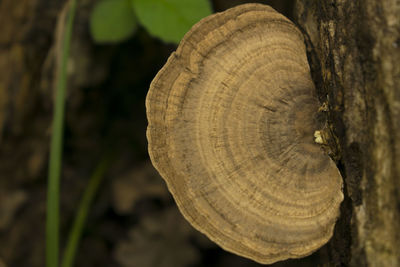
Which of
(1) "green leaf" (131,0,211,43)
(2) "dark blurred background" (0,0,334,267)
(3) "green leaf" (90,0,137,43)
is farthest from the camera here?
(2) "dark blurred background" (0,0,334,267)

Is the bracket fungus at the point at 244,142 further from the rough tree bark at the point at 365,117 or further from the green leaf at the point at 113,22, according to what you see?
the green leaf at the point at 113,22

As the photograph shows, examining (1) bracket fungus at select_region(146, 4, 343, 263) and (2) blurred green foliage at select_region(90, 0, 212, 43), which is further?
(2) blurred green foliage at select_region(90, 0, 212, 43)

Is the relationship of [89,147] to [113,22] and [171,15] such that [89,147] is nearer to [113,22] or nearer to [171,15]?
[113,22]

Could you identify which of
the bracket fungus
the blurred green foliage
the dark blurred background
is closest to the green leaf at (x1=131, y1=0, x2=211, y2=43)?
the blurred green foliage

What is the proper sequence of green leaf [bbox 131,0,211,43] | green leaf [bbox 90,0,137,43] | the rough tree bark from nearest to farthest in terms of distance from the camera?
1. the rough tree bark
2. green leaf [bbox 131,0,211,43]
3. green leaf [bbox 90,0,137,43]

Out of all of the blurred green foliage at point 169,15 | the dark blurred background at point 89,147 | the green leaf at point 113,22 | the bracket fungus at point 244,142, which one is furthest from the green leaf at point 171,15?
the dark blurred background at point 89,147

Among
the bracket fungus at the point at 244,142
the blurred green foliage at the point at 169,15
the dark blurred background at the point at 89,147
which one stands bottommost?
the dark blurred background at the point at 89,147

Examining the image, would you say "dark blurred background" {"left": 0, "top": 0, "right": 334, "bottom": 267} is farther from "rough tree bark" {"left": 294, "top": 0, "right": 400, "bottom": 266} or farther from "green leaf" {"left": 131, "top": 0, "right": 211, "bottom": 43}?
"rough tree bark" {"left": 294, "top": 0, "right": 400, "bottom": 266}
